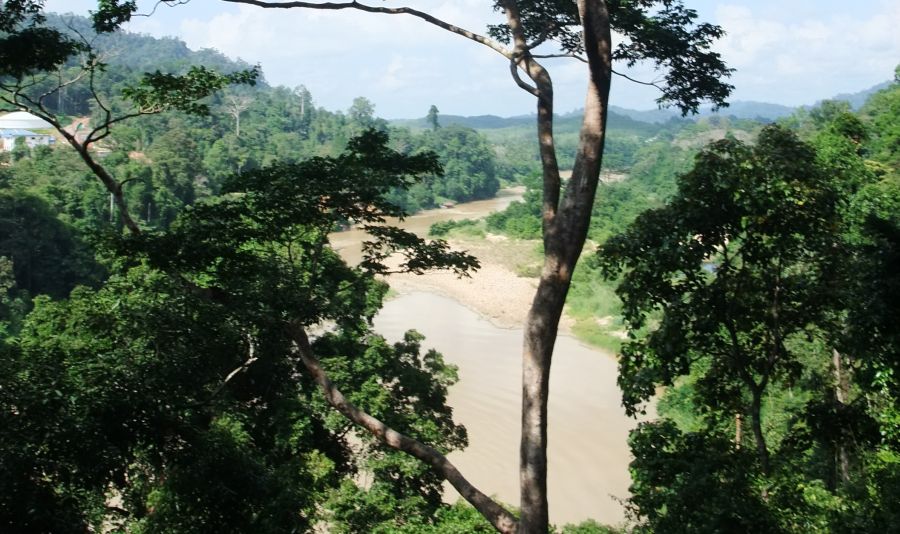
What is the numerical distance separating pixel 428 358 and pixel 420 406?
3.50 ft

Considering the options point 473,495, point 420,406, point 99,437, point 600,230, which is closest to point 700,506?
point 473,495

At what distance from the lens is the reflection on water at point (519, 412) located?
42.7 ft

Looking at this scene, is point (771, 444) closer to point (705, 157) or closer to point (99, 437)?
point (705, 157)

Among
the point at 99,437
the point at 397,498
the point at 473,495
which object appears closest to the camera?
the point at 473,495

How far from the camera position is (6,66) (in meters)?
4.94

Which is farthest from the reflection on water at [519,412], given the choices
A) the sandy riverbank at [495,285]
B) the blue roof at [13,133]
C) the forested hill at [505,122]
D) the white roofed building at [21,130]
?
the forested hill at [505,122]

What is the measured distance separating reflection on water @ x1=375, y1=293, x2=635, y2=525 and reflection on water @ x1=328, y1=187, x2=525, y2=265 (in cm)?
664

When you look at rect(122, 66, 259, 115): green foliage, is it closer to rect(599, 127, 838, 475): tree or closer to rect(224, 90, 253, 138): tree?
rect(599, 127, 838, 475): tree

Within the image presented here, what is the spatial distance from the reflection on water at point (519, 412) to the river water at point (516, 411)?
0.7 inches

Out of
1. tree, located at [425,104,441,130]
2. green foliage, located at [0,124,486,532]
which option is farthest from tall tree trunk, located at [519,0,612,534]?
tree, located at [425,104,441,130]

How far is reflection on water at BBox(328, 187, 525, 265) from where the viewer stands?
1218 inches

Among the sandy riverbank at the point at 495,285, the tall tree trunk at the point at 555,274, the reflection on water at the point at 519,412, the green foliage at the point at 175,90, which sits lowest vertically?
the reflection on water at the point at 519,412

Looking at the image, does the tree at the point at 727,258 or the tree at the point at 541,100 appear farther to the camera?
the tree at the point at 727,258

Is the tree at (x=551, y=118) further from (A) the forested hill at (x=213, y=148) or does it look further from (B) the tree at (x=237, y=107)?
(B) the tree at (x=237, y=107)
